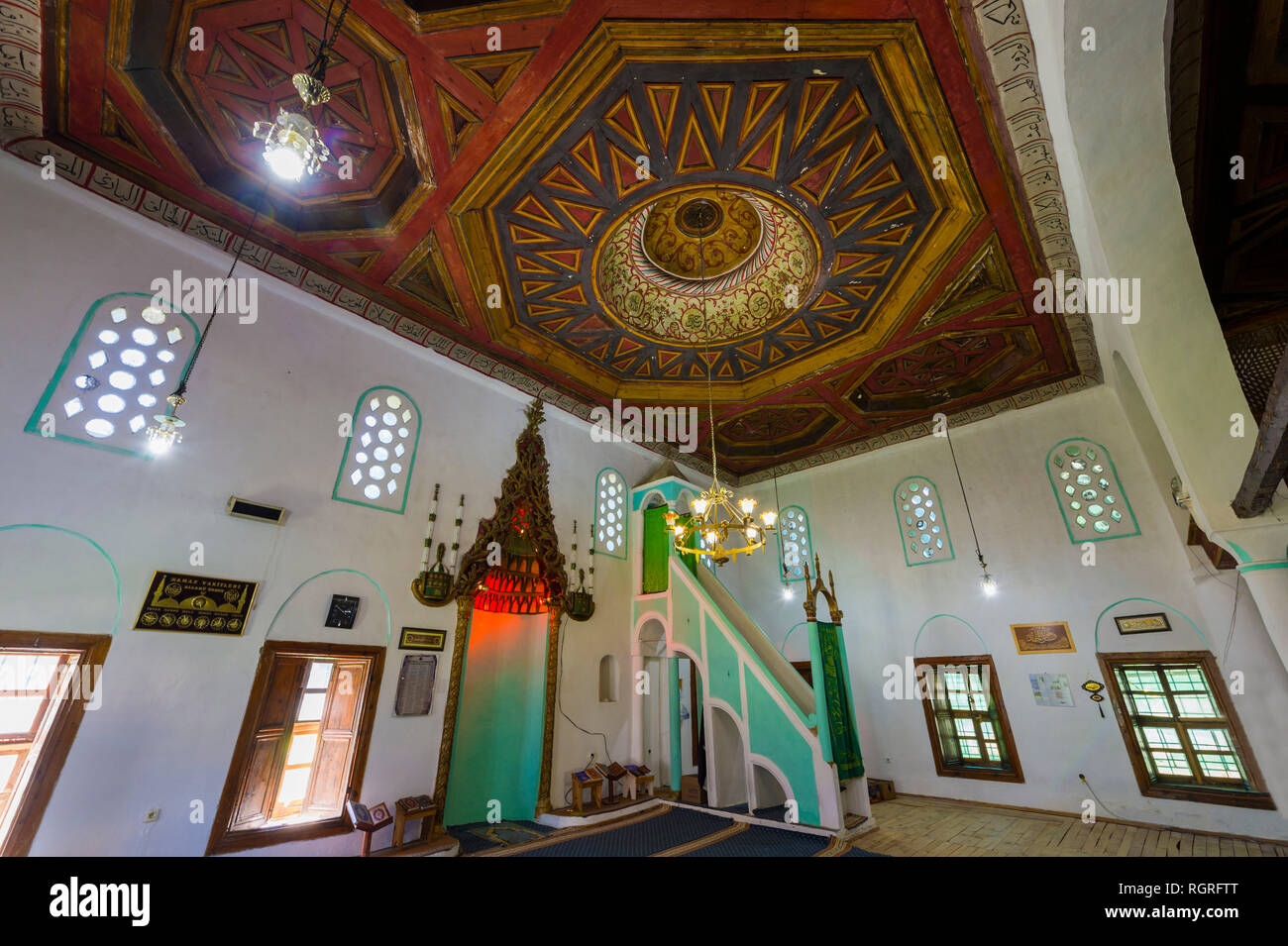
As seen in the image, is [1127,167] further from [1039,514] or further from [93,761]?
[93,761]

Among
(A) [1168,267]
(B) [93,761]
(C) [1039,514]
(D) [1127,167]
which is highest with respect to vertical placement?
(D) [1127,167]

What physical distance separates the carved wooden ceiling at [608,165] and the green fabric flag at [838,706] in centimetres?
421

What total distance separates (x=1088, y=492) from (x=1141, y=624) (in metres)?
1.93

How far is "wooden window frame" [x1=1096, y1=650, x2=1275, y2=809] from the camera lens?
232 inches

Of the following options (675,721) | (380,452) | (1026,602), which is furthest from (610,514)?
(1026,602)

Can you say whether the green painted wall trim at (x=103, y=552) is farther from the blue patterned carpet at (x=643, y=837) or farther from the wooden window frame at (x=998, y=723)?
the wooden window frame at (x=998, y=723)

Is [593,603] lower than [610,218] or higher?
lower

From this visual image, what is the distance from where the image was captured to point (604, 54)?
169 inches

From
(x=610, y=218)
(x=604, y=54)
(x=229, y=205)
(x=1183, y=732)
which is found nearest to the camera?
(x=604, y=54)

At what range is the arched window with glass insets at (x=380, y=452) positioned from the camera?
6031mm

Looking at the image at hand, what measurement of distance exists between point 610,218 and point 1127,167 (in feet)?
15.0
